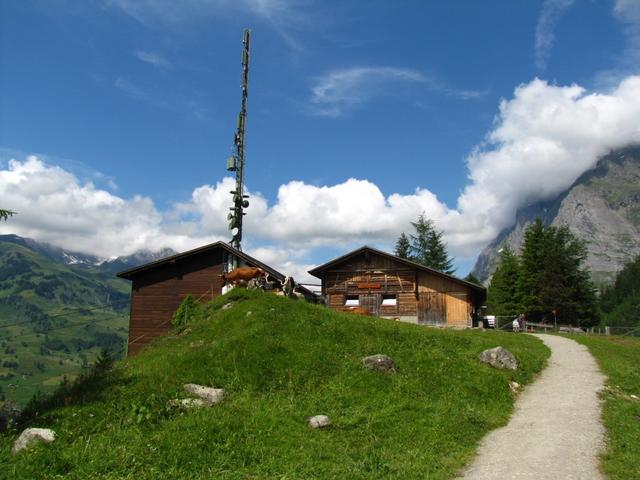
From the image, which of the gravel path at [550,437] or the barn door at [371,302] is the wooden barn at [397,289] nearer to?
the barn door at [371,302]

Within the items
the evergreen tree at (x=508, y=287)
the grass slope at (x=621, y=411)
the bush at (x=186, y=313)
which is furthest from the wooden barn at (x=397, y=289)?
the evergreen tree at (x=508, y=287)

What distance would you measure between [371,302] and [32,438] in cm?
3564

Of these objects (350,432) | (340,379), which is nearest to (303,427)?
(350,432)

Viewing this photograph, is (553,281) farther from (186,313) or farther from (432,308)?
(186,313)

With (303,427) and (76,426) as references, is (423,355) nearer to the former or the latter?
(303,427)

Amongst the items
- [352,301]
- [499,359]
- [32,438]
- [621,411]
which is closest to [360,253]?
[352,301]

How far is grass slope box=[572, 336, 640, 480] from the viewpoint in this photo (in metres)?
11.8

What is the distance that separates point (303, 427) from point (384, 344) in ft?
29.3

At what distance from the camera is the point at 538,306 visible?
70.2 meters

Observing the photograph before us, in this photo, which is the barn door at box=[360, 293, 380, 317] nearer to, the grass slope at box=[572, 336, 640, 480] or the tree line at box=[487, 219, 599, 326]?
the grass slope at box=[572, 336, 640, 480]

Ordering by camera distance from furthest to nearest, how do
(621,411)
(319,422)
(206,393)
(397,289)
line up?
(397,289)
(621,411)
(206,393)
(319,422)

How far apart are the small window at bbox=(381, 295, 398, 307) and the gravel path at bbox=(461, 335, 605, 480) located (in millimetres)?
22566

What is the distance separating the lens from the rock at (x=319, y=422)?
46.3 ft

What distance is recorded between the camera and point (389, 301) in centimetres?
4534
